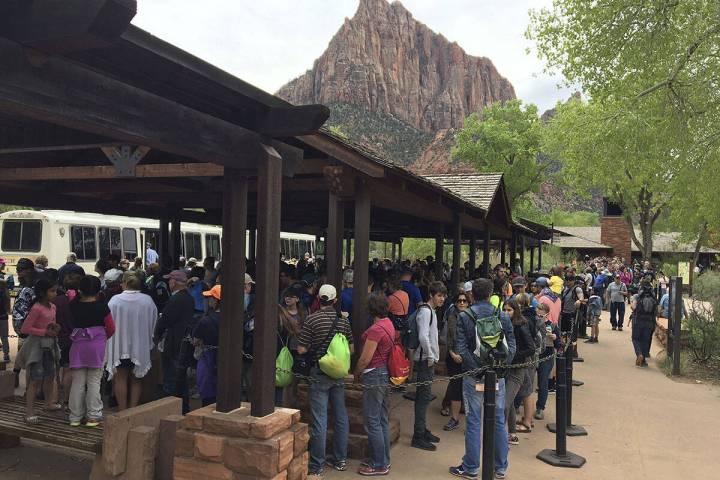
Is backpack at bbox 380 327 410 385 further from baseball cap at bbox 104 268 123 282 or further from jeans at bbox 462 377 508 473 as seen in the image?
baseball cap at bbox 104 268 123 282

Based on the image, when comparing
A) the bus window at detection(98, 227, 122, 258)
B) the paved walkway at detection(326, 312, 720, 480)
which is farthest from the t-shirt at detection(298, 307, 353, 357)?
the bus window at detection(98, 227, 122, 258)

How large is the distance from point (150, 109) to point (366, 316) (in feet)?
11.9

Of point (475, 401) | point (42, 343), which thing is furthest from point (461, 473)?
point (42, 343)

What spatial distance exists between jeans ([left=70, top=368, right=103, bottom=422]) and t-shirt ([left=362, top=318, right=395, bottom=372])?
2.61 meters

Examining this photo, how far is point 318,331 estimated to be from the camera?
4762mm

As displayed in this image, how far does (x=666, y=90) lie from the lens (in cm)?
1421

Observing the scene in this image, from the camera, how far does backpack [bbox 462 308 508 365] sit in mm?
4988

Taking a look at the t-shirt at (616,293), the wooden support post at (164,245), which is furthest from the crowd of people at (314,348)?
the t-shirt at (616,293)

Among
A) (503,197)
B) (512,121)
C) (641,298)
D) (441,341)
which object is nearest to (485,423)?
(441,341)

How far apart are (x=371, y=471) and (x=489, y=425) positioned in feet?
4.00

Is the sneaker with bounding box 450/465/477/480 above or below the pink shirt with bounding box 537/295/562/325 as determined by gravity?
below

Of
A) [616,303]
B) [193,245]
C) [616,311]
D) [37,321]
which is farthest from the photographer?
[193,245]

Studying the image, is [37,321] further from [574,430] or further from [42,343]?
[574,430]

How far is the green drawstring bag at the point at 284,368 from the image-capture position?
193 inches
